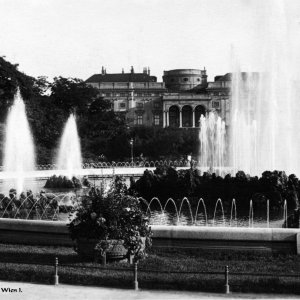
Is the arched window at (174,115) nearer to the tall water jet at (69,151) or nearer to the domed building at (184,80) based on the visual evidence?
the domed building at (184,80)

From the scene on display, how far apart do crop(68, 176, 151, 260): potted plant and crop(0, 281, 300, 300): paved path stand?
1.95 meters

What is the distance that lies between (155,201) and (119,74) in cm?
13100

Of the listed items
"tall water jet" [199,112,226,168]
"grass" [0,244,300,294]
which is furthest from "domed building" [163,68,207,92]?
"grass" [0,244,300,294]

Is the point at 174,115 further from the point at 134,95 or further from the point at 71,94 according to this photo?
the point at 71,94

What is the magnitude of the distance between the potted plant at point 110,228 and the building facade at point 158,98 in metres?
134

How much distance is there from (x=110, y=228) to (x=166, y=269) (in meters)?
1.48

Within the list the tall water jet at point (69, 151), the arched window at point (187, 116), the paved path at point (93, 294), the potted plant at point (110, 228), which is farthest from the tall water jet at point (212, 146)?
the arched window at point (187, 116)

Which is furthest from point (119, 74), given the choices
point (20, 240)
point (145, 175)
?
point (20, 240)

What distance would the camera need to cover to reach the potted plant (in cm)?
1513

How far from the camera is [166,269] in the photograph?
47.6 feet

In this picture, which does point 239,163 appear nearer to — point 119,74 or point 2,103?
point 2,103

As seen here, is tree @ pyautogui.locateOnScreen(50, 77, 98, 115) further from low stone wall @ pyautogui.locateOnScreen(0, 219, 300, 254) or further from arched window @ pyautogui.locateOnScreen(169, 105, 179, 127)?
low stone wall @ pyautogui.locateOnScreen(0, 219, 300, 254)

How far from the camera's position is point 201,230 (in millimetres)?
16391

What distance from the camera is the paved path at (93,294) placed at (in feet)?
41.0
